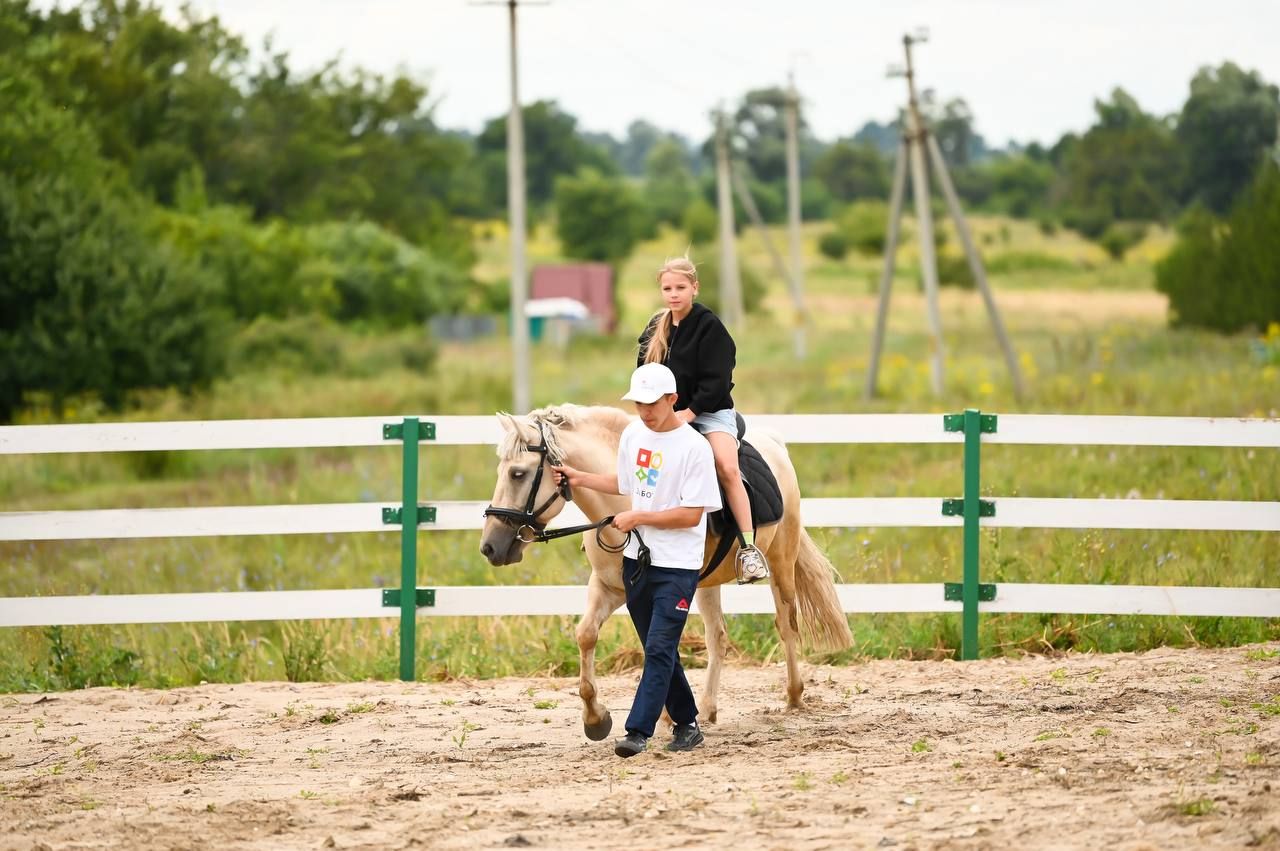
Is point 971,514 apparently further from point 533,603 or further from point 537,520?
point 537,520

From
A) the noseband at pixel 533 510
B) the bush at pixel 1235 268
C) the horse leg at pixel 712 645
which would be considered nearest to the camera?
the noseband at pixel 533 510

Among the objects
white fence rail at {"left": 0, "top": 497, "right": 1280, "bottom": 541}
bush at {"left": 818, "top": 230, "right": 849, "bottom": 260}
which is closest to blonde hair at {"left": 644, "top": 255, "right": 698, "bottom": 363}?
white fence rail at {"left": 0, "top": 497, "right": 1280, "bottom": 541}

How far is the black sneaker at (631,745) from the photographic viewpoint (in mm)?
6508

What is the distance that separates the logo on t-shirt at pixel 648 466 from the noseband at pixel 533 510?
0.37m

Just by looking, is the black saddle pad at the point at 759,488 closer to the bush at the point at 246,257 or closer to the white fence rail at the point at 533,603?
the white fence rail at the point at 533,603

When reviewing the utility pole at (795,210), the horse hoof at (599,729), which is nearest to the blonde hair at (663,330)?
the horse hoof at (599,729)

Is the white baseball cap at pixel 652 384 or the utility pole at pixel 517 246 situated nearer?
Answer: the white baseball cap at pixel 652 384

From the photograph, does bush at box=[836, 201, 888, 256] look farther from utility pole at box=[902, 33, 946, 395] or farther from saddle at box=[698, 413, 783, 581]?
saddle at box=[698, 413, 783, 581]

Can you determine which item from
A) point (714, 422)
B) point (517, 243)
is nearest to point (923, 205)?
point (517, 243)

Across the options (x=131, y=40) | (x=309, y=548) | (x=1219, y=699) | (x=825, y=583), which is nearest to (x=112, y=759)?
(x=825, y=583)

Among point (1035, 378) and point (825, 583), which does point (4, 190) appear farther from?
point (825, 583)

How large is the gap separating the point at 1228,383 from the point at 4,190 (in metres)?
21.3

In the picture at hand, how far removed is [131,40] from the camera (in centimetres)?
5569

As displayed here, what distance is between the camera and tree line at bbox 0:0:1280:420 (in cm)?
2808
